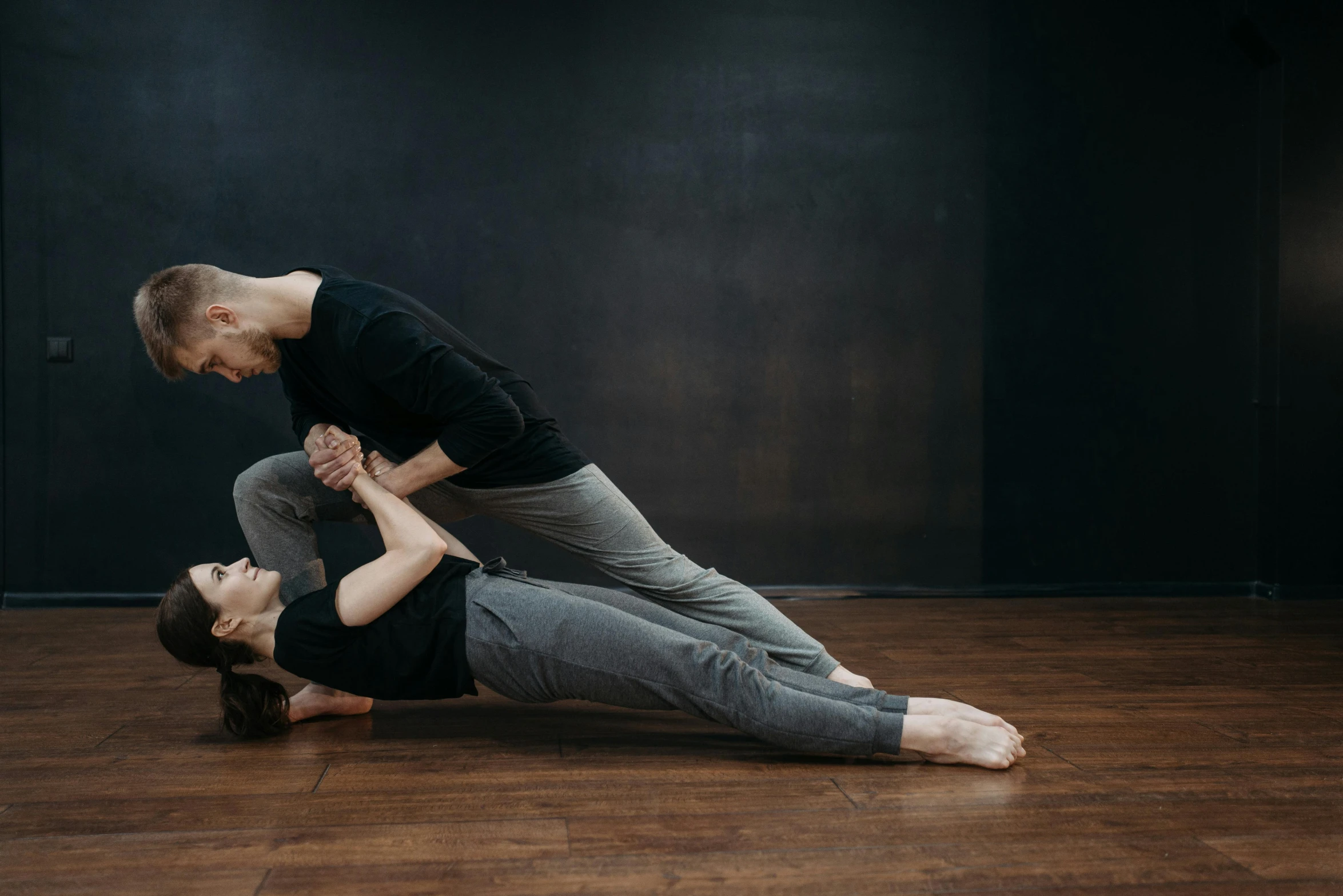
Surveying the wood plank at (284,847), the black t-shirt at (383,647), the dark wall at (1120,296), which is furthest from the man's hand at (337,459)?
the dark wall at (1120,296)

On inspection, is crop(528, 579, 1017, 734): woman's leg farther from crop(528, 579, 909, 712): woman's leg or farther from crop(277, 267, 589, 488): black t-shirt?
crop(277, 267, 589, 488): black t-shirt

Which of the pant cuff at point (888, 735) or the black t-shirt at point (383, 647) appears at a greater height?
the black t-shirt at point (383, 647)

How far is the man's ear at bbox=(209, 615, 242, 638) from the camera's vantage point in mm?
1847

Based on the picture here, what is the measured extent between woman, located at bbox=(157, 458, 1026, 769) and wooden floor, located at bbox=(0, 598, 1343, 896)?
3.6 inches

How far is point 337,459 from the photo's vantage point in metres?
1.92

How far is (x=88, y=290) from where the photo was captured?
12.3ft

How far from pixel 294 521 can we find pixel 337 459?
1.08 feet

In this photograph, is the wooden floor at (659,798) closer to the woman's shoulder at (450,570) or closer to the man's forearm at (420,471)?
the woman's shoulder at (450,570)

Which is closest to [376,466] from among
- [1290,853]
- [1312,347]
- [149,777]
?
[149,777]

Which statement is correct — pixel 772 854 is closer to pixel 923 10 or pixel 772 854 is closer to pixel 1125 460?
pixel 1125 460

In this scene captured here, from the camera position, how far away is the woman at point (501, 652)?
1745 mm

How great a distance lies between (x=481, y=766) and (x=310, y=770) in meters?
0.31

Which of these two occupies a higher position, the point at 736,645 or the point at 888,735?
the point at 736,645

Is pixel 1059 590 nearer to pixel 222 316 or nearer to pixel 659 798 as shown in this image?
pixel 659 798
